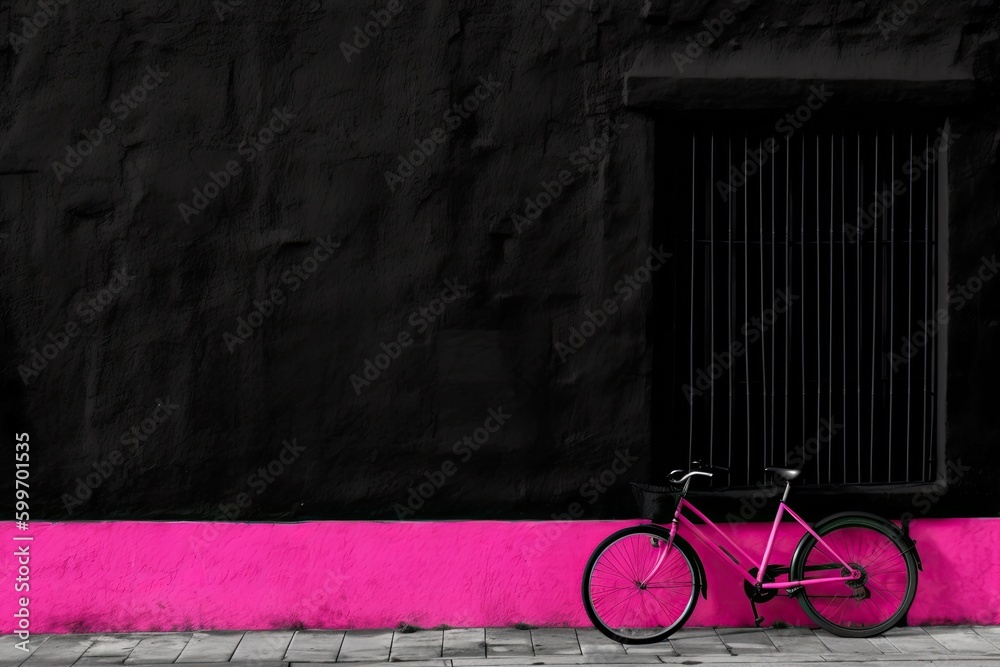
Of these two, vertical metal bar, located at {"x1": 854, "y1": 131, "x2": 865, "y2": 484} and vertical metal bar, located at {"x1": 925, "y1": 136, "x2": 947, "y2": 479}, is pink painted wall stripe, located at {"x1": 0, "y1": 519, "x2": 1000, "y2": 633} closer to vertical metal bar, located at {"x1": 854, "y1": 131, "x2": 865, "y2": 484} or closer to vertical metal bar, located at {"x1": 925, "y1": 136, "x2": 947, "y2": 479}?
vertical metal bar, located at {"x1": 925, "y1": 136, "x2": 947, "y2": 479}

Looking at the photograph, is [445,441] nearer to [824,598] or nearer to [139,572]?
[139,572]

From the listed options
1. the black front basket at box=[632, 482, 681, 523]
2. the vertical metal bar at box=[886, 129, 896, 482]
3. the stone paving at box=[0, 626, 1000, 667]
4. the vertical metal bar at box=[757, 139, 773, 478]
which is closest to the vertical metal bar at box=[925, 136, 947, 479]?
the vertical metal bar at box=[886, 129, 896, 482]

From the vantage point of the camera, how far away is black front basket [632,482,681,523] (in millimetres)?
5902

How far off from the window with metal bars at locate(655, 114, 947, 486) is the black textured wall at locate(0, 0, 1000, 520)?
22cm

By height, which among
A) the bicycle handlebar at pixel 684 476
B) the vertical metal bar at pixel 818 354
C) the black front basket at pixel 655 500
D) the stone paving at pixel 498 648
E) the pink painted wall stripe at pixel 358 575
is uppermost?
the vertical metal bar at pixel 818 354

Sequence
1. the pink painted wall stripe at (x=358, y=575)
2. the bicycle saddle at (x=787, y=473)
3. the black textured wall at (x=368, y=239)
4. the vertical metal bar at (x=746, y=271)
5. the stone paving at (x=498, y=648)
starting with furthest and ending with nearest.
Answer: the vertical metal bar at (x=746, y=271)
the black textured wall at (x=368, y=239)
the pink painted wall stripe at (x=358, y=575)
the bicycle saddle at (x=787, y=473)
the stone paving at (x=498, y=648)

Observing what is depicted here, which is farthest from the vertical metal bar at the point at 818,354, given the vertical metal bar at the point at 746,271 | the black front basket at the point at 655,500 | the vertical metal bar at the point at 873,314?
the black front basket at the point at 655,500

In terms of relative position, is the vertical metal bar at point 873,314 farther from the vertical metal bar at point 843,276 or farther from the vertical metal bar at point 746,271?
the vertical metal bar at point 746,271

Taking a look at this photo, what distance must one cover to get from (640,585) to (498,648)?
86 centimetres

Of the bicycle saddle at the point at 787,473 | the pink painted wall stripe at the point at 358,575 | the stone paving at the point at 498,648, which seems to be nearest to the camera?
the stone paving at the point at 498,648

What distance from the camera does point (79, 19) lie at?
6297 millimetres

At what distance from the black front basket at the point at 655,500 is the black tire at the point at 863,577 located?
2.53ft

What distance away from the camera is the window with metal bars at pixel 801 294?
648cm

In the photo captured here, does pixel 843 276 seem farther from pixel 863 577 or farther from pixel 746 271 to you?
pixel 863 577
